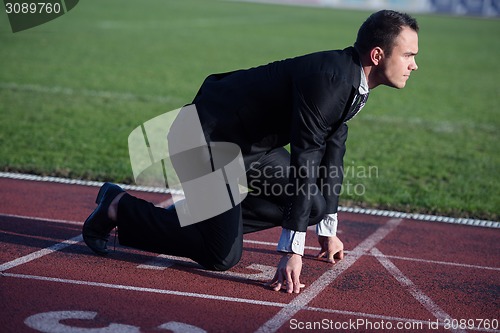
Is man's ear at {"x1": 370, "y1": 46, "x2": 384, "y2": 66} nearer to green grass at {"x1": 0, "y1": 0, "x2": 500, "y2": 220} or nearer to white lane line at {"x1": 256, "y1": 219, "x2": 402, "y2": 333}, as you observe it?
A: white lane line at {"x1": 256, "y1": 219, "x2": 402, "y2": 333}

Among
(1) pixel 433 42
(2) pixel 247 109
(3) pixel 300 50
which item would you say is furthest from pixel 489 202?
(1) pixel 433 42

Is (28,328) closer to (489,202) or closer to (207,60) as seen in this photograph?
(489,202)

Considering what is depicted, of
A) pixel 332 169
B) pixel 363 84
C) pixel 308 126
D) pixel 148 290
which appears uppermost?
pixel 363 84

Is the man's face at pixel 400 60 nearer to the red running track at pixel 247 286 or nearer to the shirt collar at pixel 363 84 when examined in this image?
the shirt collar at pixel 363 84

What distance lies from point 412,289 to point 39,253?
271 cm

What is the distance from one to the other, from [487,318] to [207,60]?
52.4 feet

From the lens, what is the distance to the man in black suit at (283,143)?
15.4 feet

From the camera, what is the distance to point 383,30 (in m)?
4.69

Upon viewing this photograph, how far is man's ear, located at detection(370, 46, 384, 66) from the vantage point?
4.72 m

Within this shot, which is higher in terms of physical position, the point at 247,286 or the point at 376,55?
the point at 376,55

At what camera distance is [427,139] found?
11.5 m

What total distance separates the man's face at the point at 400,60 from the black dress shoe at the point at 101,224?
2.06 meters

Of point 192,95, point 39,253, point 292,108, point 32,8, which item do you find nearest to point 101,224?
point 39,253

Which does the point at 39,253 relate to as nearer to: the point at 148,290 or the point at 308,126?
the point at 148,290
